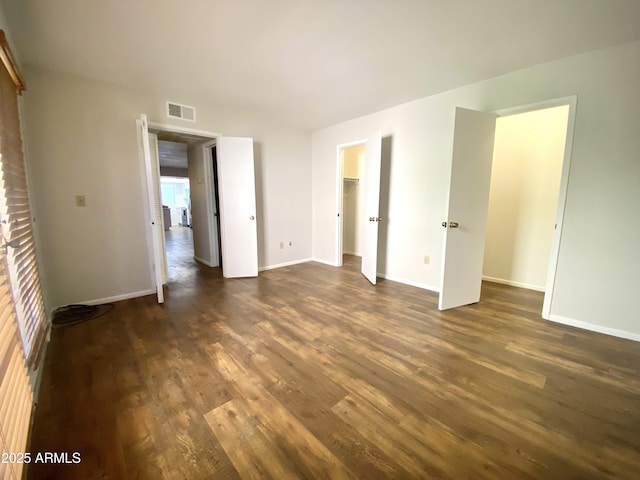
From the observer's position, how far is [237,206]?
385 cm

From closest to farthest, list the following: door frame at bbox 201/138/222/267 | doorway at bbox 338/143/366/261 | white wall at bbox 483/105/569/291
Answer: white wall at bbox 483/105/569/291 → door frame at bbox 201/138/222/267 → doorway at bbox 338/143/366/261

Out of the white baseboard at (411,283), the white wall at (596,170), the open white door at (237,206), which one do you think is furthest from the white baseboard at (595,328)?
the open white door at (237,206)

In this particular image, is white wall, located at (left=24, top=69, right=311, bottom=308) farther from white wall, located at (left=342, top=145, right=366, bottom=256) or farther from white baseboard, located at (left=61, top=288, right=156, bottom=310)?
white wall, located at (left=342, top=145, right=366, bottom=256)

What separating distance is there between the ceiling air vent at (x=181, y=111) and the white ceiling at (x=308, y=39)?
285 millimetres

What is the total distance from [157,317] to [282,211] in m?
2.56

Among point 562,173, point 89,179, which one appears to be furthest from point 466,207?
point 89,179

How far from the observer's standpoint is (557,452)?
124 cm

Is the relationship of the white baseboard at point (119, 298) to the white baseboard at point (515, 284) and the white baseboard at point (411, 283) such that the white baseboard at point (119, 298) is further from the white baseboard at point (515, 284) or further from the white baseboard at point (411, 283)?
the white baseboard at point (515, 284)

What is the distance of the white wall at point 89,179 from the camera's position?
260 cm

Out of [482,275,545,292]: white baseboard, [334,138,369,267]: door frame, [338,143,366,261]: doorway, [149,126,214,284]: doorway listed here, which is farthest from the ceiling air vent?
[482,275,545,292]: white baseboard

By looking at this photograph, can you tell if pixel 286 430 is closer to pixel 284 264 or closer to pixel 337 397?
pixel 337 397

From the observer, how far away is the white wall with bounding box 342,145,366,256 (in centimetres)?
549

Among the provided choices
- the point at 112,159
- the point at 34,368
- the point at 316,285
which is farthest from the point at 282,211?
the point at 34,368

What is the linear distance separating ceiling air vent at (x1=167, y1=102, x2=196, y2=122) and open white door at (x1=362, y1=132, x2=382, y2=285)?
2474mm
